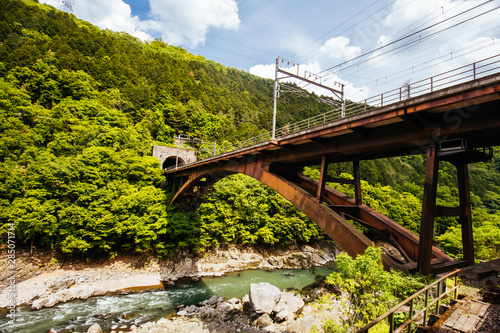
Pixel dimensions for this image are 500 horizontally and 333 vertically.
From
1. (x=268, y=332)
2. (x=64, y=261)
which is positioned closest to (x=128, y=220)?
(x=64, y=261)

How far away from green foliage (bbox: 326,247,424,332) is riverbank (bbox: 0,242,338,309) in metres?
15.2

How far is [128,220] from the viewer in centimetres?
1850

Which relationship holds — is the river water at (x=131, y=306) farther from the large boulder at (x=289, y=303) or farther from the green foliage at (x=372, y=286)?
the green foliage at (x=372, y=286)

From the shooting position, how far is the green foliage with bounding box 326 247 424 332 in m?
5.00

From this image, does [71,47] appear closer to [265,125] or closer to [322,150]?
[265,125]

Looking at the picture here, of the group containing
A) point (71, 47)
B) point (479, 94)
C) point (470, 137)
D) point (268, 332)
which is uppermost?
point (71, 47)

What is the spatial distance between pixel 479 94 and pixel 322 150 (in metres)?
4.67

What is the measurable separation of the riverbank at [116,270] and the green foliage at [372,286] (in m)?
15.2

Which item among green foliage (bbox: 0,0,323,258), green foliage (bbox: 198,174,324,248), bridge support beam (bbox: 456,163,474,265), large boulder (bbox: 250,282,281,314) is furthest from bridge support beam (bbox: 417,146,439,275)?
green foliage (bbox: 198,174,324,248)

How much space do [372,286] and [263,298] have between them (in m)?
10.1

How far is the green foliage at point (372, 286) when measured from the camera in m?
5.00

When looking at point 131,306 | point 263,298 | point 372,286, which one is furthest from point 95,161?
point 372,286

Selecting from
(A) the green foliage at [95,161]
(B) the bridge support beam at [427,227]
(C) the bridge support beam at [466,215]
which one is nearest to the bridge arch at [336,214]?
(B) the bridge support beam at [427,227]

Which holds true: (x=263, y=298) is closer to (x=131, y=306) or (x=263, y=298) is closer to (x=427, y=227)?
(x=131, y=306)
